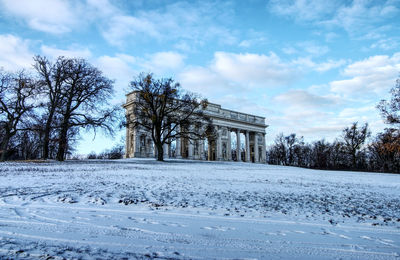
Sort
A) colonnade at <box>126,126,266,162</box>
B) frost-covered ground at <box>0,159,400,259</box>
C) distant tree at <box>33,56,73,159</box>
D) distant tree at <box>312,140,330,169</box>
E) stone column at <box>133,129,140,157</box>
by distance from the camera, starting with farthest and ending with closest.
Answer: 1. distant tree at <box>312,140,330,169</box>
2. colonnade at <box>126,126,266,162</box>
3. stone column at <box>133,129,140,157</box>
4. distant tree at <box>33,56,73,159</box>
5. frost-covered ground at <box>0,159,400,259</box>

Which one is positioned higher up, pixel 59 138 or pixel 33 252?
pixel 59 138

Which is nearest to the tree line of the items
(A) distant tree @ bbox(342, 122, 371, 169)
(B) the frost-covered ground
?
(A) distant tree @ bbox(342, 122, 371, 169)

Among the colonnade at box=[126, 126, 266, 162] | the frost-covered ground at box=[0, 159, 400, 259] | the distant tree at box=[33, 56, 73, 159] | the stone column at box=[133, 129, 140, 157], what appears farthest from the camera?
the colonnade at box=[126, 126, 266, 162]

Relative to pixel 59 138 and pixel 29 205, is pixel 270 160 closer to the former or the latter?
pixel 59 138

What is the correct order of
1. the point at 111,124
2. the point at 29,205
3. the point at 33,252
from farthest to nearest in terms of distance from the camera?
the point at 111,124 < the point at 29,205 < the point at 33,252

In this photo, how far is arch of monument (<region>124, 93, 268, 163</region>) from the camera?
149 ft

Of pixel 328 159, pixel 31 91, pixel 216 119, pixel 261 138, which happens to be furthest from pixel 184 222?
A: pixel 328 159

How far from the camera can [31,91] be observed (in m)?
24.5

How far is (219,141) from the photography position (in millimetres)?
56594

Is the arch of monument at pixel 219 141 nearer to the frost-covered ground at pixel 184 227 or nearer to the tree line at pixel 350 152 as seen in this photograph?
the tree line at pixel 350 152

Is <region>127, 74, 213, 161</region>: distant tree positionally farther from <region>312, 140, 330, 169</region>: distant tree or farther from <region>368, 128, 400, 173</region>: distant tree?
<region>312, 140, 330, 169</region>: distant tree

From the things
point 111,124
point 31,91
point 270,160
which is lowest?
point 270,160

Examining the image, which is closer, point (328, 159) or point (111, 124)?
point (111, 124)

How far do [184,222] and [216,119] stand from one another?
51.0 metres
